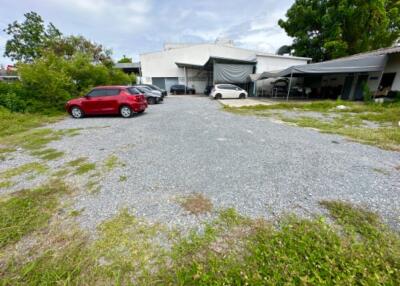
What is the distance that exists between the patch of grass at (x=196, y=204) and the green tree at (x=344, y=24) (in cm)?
2235

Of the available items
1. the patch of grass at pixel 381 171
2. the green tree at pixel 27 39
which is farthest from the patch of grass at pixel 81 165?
the green tree at pixel 27 39

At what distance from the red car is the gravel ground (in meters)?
2.99

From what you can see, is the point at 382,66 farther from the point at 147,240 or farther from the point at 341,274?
the point at 147,240

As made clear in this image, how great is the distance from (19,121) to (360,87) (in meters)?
20.9

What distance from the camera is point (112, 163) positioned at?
3.91 meters

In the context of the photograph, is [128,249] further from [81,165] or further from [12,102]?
[12,102]

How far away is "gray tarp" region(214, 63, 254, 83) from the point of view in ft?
62.1

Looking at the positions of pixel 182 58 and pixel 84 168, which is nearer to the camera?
pixel 84 168

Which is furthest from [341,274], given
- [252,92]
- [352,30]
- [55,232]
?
[352,30]

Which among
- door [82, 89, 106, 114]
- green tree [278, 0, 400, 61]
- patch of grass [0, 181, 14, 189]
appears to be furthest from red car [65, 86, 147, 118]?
green tree [278, 0, 400, 61]

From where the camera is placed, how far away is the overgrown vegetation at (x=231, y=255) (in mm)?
1562

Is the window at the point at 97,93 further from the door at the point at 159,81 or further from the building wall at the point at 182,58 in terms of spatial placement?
the door at the point at 159,81

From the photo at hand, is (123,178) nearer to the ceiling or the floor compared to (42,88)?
nearer to the floor

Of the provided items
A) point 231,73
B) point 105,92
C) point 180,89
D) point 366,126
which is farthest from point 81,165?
point 180,89
